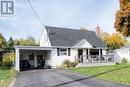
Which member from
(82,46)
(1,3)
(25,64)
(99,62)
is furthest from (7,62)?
(1,3)

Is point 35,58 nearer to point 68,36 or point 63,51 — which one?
point 63,51

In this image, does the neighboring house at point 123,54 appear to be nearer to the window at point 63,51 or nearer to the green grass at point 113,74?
the window at point 63,51

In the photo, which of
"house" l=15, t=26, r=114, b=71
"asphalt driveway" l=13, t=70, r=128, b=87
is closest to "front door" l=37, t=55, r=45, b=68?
"house" l=15, t=26, r=114, b=71

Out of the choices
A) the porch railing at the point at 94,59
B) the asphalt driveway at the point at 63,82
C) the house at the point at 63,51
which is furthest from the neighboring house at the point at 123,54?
the asphalt driveway at the point at 63,82

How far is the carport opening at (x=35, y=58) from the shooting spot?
115ft

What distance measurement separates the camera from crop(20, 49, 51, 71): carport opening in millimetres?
35000

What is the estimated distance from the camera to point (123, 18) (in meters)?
23.4

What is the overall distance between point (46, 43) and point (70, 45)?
447cm

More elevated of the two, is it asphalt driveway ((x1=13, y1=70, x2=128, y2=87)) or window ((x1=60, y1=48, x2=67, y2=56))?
window ((x1=60, y1=48, x2=67, y2=56))

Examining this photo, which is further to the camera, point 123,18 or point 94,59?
point 94,59

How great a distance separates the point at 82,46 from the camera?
1420 inches

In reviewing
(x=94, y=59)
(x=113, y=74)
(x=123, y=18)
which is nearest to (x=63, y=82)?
(x=113, y=74)

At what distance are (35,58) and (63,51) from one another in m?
5.06

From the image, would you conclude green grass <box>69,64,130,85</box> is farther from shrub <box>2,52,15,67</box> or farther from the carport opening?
shrub <box>2,52,15,67</box>
